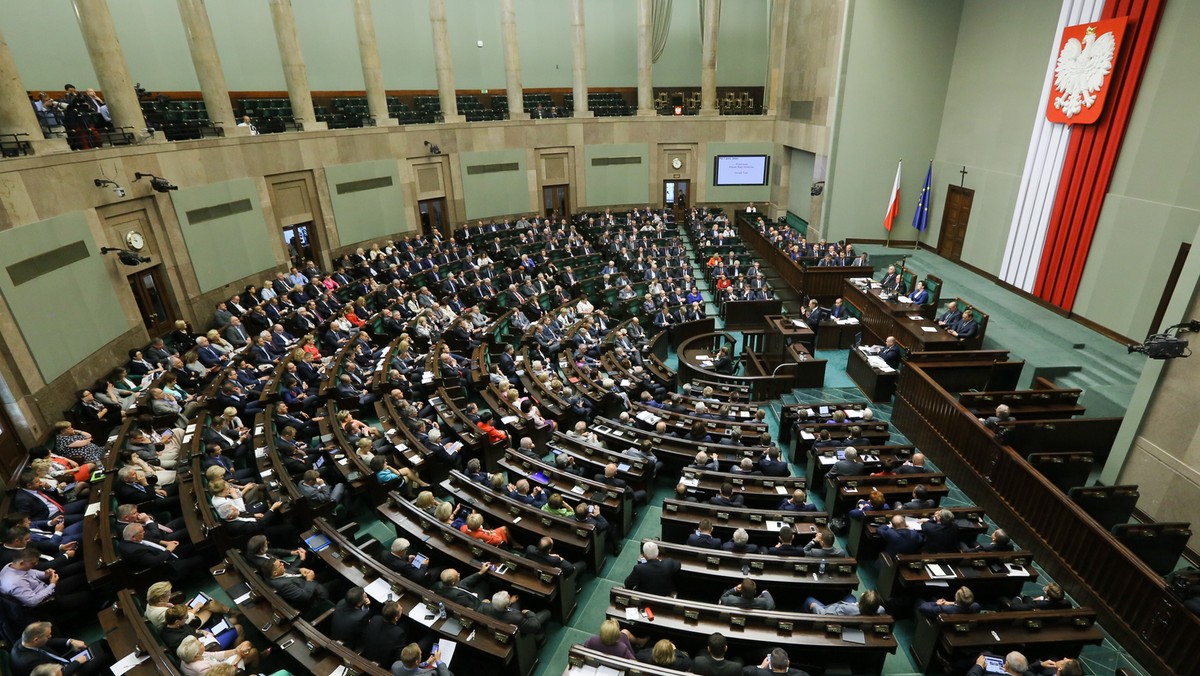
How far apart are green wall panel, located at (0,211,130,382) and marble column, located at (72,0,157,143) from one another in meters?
2.91

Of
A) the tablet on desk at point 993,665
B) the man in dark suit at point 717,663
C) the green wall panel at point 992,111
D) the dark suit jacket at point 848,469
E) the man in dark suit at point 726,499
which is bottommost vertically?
the dark suit jacket at point 848,469

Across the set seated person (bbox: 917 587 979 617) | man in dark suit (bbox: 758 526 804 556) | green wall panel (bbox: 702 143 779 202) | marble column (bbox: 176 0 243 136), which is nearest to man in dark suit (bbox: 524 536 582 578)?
man in dark suit (bbox: 758 526 804 556)

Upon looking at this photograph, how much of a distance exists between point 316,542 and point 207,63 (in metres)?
13.6

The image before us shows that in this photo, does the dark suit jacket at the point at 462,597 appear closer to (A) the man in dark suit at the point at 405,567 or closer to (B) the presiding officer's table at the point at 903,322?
(A) the man in dark suit at the point at 405,567

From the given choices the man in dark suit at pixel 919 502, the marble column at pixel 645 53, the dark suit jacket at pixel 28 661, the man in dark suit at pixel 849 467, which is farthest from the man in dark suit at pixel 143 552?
the marble column at pixel 645 53

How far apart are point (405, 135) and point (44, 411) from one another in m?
13.3

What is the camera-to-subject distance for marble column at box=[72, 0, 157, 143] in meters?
11.3

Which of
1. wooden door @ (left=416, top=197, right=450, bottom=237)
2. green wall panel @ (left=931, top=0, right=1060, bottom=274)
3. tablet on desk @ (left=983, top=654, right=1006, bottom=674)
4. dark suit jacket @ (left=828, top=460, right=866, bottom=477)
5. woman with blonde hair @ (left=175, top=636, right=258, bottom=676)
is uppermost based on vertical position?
green wall panel @ (left=931, top=0, right=1060, bottom=274)

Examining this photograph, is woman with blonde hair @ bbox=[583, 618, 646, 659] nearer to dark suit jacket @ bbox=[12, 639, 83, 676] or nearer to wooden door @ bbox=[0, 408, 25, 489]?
dark suit jacket @ bbox=[12, 639, 83, 676]

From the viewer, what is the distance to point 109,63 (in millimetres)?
11602

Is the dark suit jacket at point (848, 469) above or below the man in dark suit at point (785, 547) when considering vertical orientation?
below

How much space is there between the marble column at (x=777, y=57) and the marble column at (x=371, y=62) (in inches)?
592

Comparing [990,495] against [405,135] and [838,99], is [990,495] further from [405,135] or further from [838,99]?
[405,135]

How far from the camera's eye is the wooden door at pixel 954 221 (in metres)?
16.2
